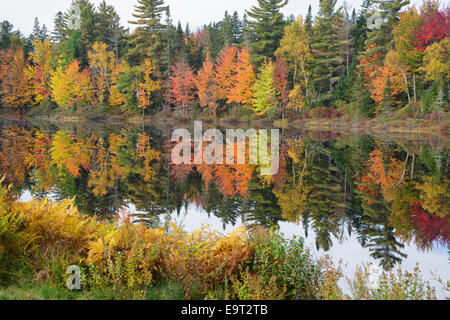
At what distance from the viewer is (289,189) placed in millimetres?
10156

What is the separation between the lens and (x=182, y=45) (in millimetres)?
49156

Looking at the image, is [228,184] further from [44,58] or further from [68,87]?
[44,58]

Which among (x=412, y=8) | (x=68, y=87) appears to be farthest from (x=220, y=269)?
(x=68, y=87)

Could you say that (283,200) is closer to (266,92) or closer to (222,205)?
(222,205)

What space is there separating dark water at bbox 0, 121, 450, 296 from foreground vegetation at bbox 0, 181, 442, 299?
2.20 ft

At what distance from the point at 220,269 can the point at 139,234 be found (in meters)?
1.24

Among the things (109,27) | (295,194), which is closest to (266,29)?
(109,27)

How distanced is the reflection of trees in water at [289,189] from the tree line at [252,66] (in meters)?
17.8

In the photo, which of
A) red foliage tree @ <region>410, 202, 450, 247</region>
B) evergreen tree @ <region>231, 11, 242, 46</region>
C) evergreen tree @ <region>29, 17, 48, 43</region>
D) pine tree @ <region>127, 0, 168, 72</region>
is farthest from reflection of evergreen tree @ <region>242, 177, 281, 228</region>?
evergreen tree @ <region>29, 17, 48, 43</region>

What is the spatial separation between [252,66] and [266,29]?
245 inches

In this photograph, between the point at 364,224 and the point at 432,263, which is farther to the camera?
the point at 364,224

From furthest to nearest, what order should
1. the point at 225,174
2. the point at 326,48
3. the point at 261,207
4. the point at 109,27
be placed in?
the point at 109,27 < the point at 326,48 < the point at 225,174 < the point at 261,207

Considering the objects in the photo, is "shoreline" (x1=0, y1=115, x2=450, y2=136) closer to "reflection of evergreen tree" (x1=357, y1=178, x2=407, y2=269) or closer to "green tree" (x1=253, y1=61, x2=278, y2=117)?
"green tree" (x1=253, y1=61, x2=278, y2=117)

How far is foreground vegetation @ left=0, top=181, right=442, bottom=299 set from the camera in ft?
12.9
